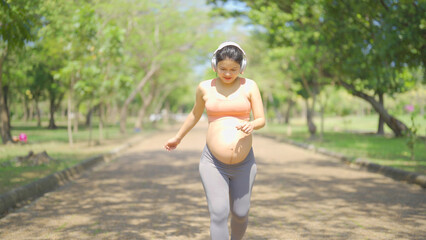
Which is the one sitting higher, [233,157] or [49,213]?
[233,157]

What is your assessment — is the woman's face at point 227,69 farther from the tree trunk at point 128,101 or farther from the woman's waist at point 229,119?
the tree trunk at point 128,101

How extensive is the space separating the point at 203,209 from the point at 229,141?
320cm

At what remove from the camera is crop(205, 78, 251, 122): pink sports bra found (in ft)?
11.3

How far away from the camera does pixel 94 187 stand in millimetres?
8555

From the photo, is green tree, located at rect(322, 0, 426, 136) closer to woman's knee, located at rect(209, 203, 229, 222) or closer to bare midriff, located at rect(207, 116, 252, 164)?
bare midriff, located at rect(207, 116, 252, 164)

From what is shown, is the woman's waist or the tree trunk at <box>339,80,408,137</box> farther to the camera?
the tree trunk at <box>339,80,408,137</box>

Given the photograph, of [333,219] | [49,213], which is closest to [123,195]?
[49,213]

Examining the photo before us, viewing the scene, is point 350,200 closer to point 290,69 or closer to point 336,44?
point 336,44

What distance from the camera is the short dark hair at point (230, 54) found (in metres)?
3.36

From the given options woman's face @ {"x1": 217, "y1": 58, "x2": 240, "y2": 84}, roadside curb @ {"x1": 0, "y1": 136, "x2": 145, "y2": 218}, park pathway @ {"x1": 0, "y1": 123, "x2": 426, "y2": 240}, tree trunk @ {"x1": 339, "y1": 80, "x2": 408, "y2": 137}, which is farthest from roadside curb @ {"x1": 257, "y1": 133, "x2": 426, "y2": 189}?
roadside curb @ {"x1": 0, "y1": 136, "x2": 145, "y2": 218}

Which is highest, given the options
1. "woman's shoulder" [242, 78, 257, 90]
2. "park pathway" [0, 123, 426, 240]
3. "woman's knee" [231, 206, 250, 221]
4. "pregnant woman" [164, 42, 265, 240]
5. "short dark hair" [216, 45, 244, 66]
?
"short dark hair" [216, 45, 244, 66]

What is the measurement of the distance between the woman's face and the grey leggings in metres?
0.57

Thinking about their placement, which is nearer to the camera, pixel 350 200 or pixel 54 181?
pixel 350 200

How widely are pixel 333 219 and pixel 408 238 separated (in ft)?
3.64
